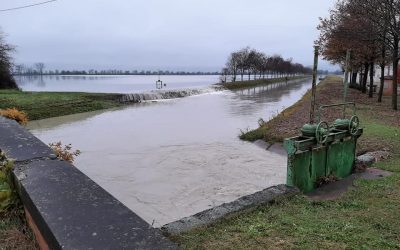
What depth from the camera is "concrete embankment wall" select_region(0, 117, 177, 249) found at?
97.1 inches

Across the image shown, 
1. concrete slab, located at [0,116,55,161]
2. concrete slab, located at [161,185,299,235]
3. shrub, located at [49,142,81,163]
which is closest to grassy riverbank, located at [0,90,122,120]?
shrub, located at [49,142,81,163]

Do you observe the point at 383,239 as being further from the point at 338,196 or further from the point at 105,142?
the point at 105,142

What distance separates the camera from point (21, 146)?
494cm

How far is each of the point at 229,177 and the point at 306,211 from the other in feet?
15.6

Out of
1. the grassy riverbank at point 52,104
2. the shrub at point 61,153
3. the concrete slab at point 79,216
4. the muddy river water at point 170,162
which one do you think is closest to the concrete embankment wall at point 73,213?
the concrete slab at point 79,216

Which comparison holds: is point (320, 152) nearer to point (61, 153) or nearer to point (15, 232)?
point (61, 153)

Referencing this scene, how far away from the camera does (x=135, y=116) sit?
80.9 ft

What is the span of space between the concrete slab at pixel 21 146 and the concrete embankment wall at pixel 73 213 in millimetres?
222

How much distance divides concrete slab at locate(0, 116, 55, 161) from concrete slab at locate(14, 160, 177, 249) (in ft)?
2.21

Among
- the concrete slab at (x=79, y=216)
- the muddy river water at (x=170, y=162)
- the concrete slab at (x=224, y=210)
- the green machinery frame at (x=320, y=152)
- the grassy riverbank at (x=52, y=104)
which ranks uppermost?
the concrete slab at (x=79, y=216)

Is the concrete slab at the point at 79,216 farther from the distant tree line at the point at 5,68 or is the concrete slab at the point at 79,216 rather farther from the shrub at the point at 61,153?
the distant tree line at the point at 5,68

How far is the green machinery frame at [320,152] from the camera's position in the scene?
6691 mm

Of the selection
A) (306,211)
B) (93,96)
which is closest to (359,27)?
(306,211)

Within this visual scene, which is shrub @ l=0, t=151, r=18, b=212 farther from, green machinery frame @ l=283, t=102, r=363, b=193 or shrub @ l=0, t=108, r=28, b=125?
shrub @ l=0, t=108, r=28, b=125
